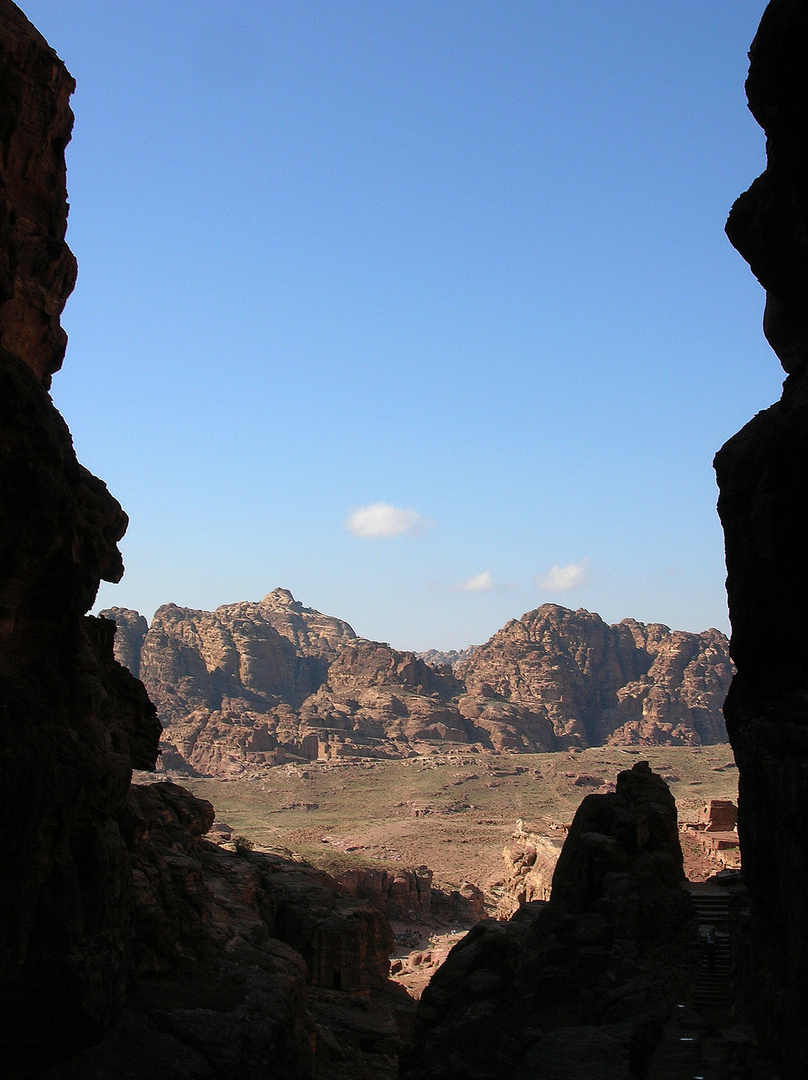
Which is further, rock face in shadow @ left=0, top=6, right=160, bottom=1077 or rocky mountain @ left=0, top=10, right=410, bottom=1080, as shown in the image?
rocky mountain @ left=0, top=10, right=410, bottom=1080

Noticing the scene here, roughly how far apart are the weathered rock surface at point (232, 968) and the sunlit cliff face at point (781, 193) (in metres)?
17.6

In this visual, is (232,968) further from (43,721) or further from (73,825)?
(43,721)

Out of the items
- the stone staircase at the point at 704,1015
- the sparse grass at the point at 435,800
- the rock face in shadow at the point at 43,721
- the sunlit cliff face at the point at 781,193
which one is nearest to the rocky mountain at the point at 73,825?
the rock face in shadow at the point at 43,721

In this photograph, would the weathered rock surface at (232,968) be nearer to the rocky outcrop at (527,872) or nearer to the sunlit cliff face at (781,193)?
the rocky outcrop at (527,872)

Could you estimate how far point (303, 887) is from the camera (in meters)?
35.5

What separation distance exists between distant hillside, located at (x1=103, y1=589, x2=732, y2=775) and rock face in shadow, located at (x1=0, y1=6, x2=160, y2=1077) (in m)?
100

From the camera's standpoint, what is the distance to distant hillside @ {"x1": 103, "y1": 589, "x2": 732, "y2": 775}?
127 meters

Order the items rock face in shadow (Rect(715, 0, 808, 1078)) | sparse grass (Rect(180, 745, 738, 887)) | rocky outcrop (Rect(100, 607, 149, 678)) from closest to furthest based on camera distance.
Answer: rock face in shadow (Rect(715, 0, 808, 1078))
sparse grass (Rect(180, 745, 738, 887))
rocky outcrop (Rect(100, 607, 149, 678))

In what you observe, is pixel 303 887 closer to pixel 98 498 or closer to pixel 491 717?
pixel 98 498

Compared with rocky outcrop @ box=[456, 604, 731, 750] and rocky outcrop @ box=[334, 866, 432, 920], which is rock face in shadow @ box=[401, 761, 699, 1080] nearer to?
rocky outcrop @ box=[334, 866, 432, 920]

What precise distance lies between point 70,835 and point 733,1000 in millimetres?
13864

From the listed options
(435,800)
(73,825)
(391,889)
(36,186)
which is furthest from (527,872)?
(36,186)

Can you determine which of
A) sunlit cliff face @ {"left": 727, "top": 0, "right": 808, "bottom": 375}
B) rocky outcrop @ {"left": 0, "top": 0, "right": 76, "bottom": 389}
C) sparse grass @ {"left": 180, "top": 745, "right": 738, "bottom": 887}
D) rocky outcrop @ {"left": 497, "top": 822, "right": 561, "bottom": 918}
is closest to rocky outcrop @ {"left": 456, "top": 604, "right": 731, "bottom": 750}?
sparse grass @ {"left": 180, "top": 745, "right": 738, "bottom": 887}

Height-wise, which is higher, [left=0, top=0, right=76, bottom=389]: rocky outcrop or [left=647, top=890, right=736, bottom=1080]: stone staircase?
[left=0, top=0, right=76, bottom=389]: rocky outcrop
